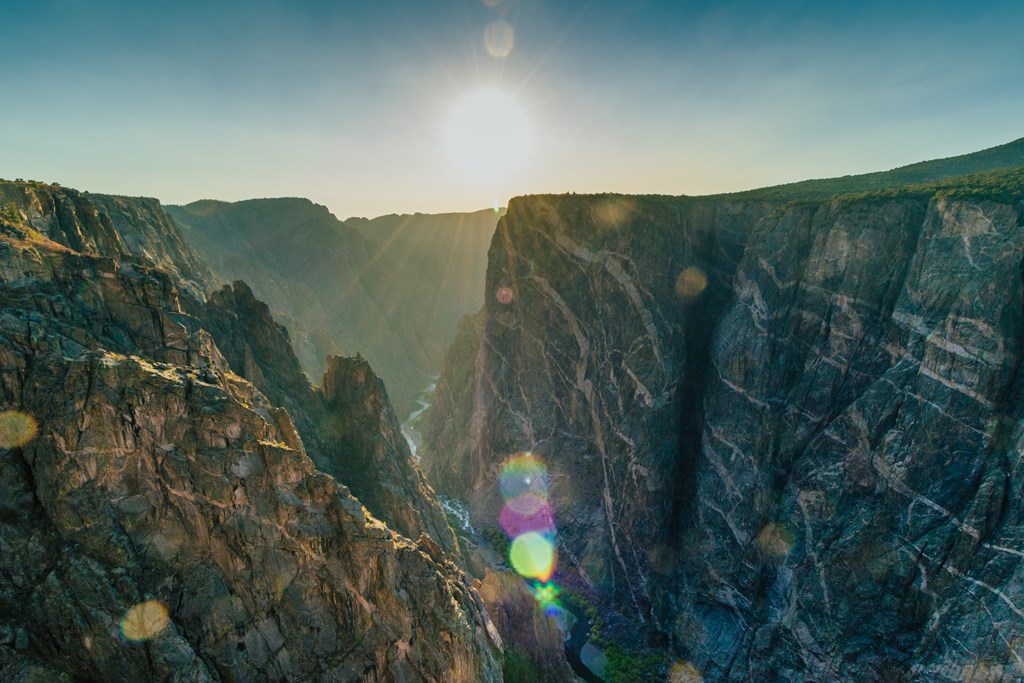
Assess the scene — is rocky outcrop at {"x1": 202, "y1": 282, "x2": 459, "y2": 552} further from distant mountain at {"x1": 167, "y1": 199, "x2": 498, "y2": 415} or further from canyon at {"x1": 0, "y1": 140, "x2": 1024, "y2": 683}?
distant mountain at {"x1": 167, "y1": 199, "x2": 498, "y2": 415}

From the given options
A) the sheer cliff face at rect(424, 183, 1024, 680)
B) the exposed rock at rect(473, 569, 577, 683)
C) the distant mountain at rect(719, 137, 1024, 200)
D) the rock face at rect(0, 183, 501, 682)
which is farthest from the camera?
the distant mountain at rect(719, 137, 1024, 200)

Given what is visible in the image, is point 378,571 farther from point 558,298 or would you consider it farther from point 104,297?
point 558,298

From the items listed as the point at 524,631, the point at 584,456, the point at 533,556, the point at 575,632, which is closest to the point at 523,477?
the point at 533,556

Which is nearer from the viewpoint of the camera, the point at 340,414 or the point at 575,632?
the point at 575,632

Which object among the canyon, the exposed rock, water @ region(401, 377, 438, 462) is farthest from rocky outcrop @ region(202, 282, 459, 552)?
water @ region(401, 377, 438, 462)

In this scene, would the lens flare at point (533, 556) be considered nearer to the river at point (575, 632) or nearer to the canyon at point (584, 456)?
the canyon at point (584, 456)

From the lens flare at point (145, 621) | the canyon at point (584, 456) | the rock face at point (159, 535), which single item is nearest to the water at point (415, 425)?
the canyon at point (584, 456)

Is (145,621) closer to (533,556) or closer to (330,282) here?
(533,556)
